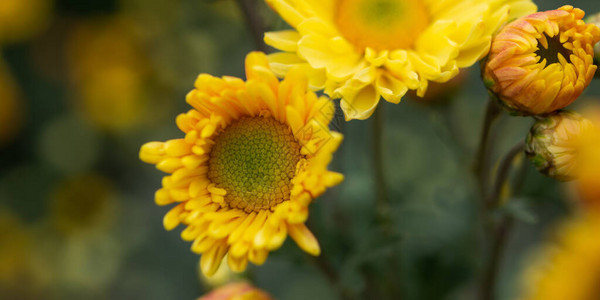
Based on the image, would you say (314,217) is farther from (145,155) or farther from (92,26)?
(92,26)

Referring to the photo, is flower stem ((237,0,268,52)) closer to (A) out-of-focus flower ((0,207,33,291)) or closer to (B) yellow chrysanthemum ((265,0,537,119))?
(B) yellow chrysanthemum ((265,0,537,119))

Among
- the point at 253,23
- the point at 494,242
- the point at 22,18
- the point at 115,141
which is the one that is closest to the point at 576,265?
the point at 494,242

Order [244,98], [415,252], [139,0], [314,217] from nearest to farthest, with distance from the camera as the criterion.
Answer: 1. [244,98]
2. [314,217]
3. [415,252]
4. [139,0]

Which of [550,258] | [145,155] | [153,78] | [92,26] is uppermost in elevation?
[145,155]

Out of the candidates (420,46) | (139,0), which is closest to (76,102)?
(139,0)

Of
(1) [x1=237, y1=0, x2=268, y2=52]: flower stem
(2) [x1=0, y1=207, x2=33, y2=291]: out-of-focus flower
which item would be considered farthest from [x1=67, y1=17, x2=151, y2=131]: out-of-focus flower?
(1) [x1=237, y1=0, x2=268, y2=52]: flower stem

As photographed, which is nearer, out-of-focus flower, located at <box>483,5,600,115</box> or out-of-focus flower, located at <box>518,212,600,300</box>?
out-of-focus flower, located at <box>483,5,600,115</box>

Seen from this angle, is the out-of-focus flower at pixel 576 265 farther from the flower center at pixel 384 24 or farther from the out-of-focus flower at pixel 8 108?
the out-of-focus flower at pixel 8 108

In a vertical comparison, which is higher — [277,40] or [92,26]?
[277,40]
